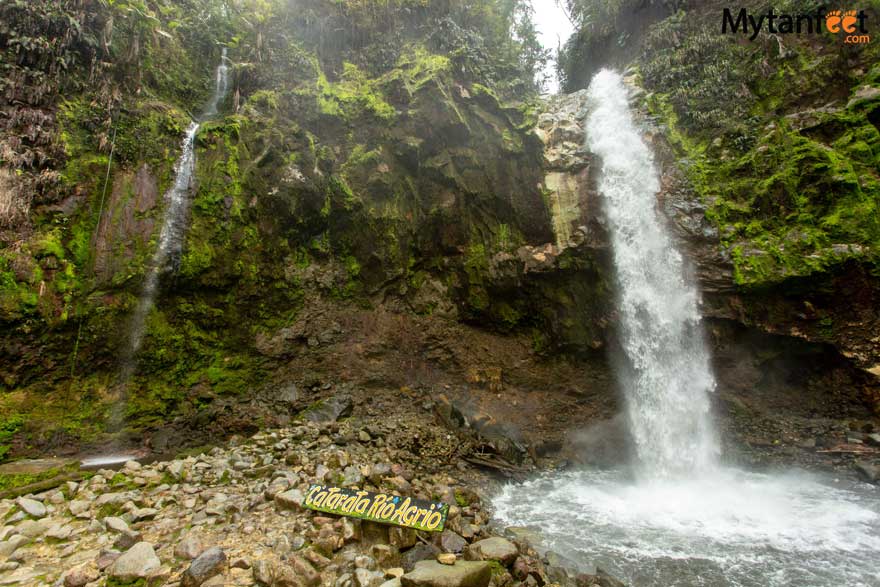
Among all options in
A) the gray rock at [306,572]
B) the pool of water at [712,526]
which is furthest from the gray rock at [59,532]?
the pool of water at [712,526]

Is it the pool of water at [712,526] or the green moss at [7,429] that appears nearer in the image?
the pool of water at [712,526]

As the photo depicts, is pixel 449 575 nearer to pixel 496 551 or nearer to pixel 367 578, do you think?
pixel 367 578

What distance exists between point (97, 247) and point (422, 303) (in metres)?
7.19

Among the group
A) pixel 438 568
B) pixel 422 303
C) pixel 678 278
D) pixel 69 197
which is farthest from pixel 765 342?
pixel 69 197

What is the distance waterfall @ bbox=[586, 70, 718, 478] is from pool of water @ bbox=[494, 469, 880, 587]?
83cm

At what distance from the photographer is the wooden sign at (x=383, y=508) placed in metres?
4.15

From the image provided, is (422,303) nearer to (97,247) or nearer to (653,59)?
(97,247)

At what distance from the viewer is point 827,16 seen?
382 inches

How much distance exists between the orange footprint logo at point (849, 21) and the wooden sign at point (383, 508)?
1399 centimetres

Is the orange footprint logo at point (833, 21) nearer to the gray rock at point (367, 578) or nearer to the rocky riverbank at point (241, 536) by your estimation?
the rocky riverbank at point (241, 536)

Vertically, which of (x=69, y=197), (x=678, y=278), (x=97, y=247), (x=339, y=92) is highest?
(x=339, y=92)

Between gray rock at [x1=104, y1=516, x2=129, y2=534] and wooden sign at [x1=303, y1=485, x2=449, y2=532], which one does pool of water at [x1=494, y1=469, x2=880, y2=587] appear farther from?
gray rock at [x1=104, y1=516, x2=129, y2=534]

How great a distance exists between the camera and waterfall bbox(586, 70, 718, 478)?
8.70 meters

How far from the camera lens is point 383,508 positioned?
4285mm
